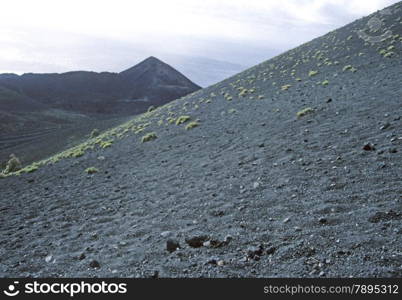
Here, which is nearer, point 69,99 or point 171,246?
point 171,246

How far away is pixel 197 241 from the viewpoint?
7270mm

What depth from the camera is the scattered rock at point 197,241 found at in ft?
23.5

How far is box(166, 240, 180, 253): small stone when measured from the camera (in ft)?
23.4

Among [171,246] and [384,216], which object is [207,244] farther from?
[384,216]

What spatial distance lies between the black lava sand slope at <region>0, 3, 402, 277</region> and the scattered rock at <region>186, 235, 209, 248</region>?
Answer: 0.07 feet

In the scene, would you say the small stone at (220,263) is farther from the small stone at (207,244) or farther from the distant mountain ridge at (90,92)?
the distant mountain ridge at (90,92)

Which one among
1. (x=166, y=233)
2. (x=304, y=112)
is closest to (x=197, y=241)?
(x=166, y=233)

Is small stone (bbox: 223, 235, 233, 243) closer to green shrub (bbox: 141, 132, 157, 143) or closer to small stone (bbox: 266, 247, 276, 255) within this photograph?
small stone (bbox: 266, 247, 276, 255)

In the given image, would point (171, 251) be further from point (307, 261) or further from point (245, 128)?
point (245, 128)

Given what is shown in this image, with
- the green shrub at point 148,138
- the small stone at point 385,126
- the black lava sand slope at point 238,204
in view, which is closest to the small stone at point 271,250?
the black lava sand slope at point 238,204

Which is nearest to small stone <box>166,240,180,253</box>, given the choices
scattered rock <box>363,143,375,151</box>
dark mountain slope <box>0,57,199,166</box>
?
scattered rock <box>363,143,375,151</box>

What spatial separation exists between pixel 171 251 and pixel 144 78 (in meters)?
200

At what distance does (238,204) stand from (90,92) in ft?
609

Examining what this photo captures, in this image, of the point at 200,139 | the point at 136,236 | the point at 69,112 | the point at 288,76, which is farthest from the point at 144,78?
the point at 136,236
